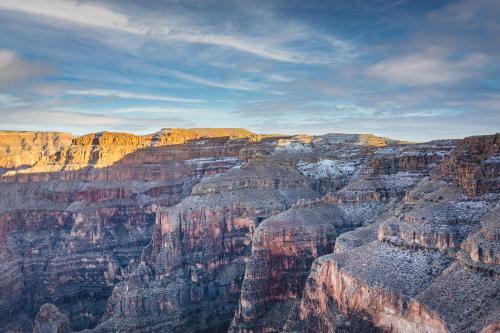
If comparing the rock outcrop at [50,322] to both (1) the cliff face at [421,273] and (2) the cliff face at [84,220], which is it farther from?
(1) the cliff face at [421,273]

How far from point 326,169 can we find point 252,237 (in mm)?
29319

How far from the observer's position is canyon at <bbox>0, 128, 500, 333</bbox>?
46906mm

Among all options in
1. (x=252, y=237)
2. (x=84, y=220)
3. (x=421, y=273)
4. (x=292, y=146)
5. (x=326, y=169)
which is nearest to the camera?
(x=421, y=273)

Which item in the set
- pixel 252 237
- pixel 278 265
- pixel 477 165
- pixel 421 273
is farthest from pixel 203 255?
pixel 421 273

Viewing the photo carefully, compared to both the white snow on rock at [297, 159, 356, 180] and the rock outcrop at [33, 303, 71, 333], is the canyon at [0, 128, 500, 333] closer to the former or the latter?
the rock outcrop at [33, 303, 71, 333]

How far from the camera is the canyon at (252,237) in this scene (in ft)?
154

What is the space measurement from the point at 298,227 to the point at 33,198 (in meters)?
69.5

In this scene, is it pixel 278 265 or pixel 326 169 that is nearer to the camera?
pixel 278 265

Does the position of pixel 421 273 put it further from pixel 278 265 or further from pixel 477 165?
pixel 278 265

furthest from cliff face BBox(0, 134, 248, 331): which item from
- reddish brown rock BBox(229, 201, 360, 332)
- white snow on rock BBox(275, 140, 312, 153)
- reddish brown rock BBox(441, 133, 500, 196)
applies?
reddish brown rock BBox(441, 133, 500, 196)

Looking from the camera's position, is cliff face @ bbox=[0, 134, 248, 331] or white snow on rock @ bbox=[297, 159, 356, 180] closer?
cliff face @ bbox=[0, 134, 248, 331]

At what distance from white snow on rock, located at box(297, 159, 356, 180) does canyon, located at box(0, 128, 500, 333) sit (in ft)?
1.39

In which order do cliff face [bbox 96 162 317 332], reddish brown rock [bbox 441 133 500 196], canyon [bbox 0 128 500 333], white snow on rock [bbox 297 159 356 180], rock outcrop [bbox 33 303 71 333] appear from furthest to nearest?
white snow on rock [bbox 297 159 356 180], cliff face [bbox 96 162 317 332], rock outcrop [bbox 33 303 71 333], reddish brown rock [bbox 441 133 500 196], canyon [bbox 0 128 500 333]

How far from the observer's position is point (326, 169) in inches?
4518
